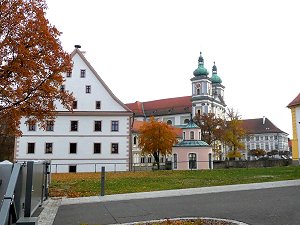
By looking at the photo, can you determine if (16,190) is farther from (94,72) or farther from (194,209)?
(94,72)

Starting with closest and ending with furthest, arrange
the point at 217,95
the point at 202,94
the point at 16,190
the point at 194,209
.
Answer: the point at 16,190 < the point at 194,209 < the point at 202,94 < the point at 217,95

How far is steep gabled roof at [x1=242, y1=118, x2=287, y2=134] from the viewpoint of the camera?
130m

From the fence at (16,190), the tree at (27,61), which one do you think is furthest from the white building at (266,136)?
the fence at (16,190)

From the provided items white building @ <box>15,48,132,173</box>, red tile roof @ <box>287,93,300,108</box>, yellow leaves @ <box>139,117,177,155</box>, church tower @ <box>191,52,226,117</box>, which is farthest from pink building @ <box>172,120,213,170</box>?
church tower @ <box>191,52,226,117</box>

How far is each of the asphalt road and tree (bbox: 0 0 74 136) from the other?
27.0ft

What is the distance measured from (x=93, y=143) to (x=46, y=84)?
25.1 meters

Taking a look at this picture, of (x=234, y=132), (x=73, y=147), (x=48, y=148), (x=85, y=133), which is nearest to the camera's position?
(x=48, y=148)

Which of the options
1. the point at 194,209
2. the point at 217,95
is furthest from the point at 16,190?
the point at 217,95

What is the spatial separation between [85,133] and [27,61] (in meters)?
26.7

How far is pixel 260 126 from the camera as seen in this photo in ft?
439

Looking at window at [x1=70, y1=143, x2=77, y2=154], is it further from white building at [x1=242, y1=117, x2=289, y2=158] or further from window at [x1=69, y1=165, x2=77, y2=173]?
white building at [x1=242, y1=117, x2=289, y2=158]

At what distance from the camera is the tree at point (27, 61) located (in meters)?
17.7

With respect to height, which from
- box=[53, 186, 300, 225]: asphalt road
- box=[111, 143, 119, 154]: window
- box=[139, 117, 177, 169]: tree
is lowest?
box=[53, 186, 300, 225]: asphalt road

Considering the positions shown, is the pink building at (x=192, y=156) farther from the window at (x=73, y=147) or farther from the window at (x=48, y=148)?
the window at (x=48, y=148)
